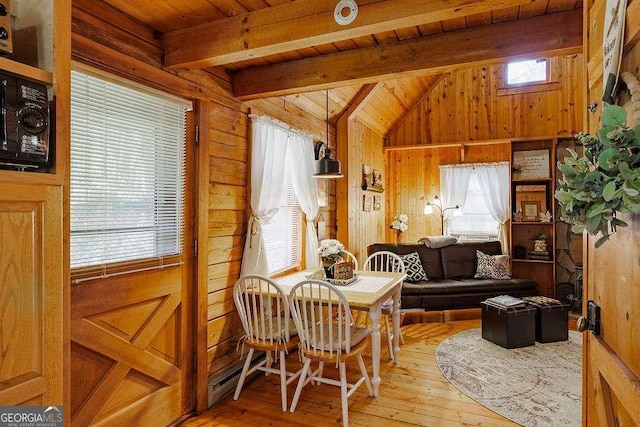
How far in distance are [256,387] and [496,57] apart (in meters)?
2.97

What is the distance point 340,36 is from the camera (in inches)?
78.6

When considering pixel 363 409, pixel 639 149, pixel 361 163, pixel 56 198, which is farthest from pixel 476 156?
pixel 56 198

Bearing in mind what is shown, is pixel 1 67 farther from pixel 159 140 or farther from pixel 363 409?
pixel 363 409

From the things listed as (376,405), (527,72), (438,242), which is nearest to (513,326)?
(438,242)

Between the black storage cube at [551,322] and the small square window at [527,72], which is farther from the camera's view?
the small square window at [527,72]

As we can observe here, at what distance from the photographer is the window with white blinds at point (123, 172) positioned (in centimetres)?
188

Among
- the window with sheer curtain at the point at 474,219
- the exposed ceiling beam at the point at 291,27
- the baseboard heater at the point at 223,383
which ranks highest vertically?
the exposed ceiling beam at the point at 291,27

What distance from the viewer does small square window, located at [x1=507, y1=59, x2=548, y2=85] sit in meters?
5.59

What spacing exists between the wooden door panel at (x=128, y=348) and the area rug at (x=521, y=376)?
2189 mm

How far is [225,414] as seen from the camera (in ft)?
8.56

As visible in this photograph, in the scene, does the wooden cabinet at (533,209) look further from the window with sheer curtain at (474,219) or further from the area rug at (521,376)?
the area rug at (521,376)

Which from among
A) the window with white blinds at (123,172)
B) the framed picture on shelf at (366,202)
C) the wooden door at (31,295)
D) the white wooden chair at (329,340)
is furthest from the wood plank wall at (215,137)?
the framed picture on shelf at (366,202)

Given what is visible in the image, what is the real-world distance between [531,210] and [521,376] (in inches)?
127

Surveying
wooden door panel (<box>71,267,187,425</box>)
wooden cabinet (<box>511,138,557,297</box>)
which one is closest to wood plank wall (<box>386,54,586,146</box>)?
wooden cabinet (<box>511,138,557,297</box>)
